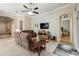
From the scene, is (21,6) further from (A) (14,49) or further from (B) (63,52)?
(B) (63,52)

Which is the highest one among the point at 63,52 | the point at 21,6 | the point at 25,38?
the point at 21,6

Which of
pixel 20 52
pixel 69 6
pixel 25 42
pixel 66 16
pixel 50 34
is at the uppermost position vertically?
pixel 69 6

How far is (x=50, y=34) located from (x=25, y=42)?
1.87 ft

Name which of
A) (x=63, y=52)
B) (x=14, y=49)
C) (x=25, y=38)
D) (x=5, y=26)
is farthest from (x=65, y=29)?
(x=5, y=26)

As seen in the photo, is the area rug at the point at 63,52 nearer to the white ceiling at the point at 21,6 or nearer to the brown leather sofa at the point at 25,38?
the brown leather sofa at the point at 25,38

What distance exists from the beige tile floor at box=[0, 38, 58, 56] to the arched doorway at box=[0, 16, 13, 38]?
13cm

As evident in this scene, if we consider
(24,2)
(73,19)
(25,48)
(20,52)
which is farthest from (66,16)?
(20,52)

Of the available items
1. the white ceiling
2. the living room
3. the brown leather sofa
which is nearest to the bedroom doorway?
the living room

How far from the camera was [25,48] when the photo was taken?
2201mm

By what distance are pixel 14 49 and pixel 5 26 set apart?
0.53m

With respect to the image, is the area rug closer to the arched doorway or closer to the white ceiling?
the white ceiling

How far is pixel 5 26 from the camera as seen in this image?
7.29ft

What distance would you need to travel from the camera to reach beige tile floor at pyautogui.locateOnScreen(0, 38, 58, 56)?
2.19 m

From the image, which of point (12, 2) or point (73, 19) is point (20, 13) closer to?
point (12, 2)
